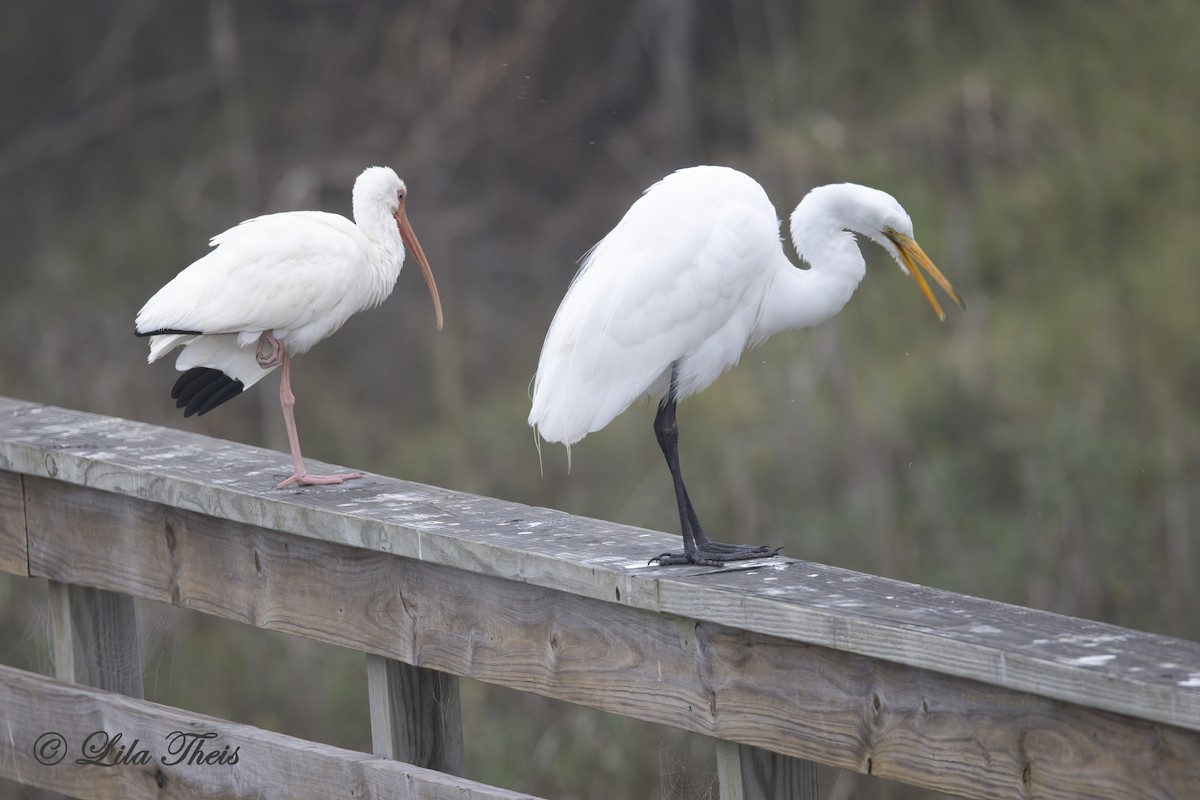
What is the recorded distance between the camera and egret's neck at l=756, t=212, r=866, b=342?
334 cm

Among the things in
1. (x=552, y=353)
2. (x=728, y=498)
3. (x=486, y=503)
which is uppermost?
(x=552, y=353)

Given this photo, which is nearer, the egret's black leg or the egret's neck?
the egret's black leg

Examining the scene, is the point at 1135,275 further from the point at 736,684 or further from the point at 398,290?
the point at 736,684

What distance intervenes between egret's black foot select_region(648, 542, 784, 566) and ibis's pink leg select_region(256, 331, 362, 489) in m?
0.72

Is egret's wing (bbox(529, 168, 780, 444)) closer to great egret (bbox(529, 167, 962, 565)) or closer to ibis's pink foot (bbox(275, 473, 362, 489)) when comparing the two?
great egret (bbox(529, 167, 962, 565))

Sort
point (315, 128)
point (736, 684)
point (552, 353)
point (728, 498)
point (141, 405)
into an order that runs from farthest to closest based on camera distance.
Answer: point (315, 128)
point (141, 405)
point (728, 498)
point (552, 353)
point (736, 684)

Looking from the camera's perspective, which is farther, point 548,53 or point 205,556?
point 548,53

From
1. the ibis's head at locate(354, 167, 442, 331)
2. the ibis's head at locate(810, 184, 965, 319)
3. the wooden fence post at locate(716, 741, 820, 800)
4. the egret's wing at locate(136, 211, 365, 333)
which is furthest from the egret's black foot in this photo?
the ibis's head at locate(354, 167, 442, 331)

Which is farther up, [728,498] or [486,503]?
[486,503]

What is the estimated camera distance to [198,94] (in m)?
11.9

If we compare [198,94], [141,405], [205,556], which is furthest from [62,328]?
[205,556]

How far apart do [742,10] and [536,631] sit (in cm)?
1015

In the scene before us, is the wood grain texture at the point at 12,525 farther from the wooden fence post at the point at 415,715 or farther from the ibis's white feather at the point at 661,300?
the ibis's white feather at the point at 661,300

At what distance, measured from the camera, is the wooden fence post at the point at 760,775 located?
205cm
